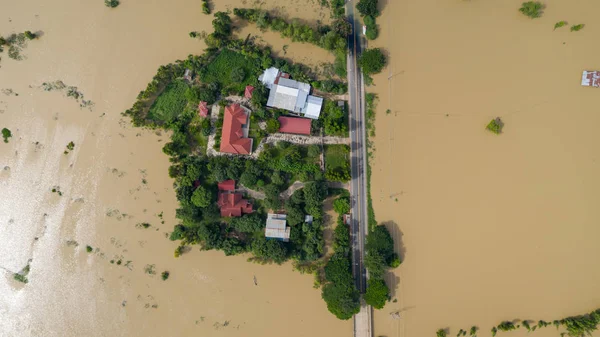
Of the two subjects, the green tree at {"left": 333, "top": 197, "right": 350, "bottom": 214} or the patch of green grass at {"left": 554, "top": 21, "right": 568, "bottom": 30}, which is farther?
the patch of green grass at {"left": 554, "top": 21, "right": 568, "bottom": 30}

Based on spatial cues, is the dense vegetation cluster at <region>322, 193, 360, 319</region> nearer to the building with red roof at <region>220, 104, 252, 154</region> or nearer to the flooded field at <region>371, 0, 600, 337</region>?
the flooded field at <region>371, 0, 600, 337</region>

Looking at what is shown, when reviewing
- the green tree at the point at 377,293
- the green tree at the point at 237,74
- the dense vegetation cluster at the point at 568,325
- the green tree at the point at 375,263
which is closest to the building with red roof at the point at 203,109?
the green tree at the point at 237,74

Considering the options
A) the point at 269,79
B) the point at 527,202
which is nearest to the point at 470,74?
the point at 527,202

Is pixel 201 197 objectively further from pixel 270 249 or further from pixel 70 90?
pixel 70 90

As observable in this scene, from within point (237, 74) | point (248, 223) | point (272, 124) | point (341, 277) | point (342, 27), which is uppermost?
point (342, 27)

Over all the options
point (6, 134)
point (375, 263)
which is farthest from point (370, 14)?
point (6, 134)

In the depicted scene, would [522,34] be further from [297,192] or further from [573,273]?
[297,192]

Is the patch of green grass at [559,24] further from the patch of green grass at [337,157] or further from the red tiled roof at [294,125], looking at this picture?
the red tiled roof at [294,125]

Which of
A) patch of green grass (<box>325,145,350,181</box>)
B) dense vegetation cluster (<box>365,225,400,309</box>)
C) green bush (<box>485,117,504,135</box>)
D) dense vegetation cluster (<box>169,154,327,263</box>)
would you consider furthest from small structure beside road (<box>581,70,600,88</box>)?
dense vegetation cluster (<box>169,154,327,263</box>)
